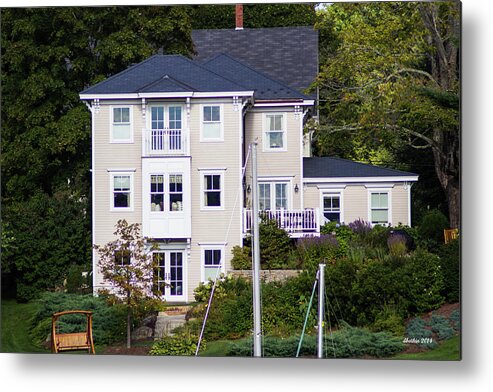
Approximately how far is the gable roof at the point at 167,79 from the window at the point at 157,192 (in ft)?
3.05

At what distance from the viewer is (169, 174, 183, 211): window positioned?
14195 mm

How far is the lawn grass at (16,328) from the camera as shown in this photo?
14008mm

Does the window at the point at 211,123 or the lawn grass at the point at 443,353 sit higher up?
the window at the point at 211,123

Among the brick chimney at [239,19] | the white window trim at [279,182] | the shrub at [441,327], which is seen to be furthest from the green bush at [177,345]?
the brick chimney at [239,19]

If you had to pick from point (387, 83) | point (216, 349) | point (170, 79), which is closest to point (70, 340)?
point (216, 349)

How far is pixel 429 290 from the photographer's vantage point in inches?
534

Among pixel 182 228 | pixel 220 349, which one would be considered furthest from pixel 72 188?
pixel 220 349

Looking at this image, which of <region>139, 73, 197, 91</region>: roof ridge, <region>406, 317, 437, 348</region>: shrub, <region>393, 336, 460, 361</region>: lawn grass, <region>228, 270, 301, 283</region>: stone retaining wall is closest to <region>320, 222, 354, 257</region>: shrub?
<region>228, 270, 301, 283</region>: stone retaining wall

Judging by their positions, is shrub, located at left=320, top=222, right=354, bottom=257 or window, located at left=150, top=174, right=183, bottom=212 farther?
window, located at left=150, top=174, right=183, bottom=212

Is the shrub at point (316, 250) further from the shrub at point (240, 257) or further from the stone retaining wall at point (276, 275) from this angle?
the shrub at point (240, 257)

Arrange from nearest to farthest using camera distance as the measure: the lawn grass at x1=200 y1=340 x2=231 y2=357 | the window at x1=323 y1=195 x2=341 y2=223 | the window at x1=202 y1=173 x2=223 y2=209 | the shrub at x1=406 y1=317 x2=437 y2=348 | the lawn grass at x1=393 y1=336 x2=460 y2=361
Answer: the lawn grass at x1=393 y1=336 x2=460 y2=361, the shrub at x1=406 y1=317 x2=437 y2=348, the lawn grass at x1=200 y1=340 x2=231 y2=357, the window at x1=323 y1=195 x2=341 y2=223, the window at x1=202 y1=173 x2=223 y2=209

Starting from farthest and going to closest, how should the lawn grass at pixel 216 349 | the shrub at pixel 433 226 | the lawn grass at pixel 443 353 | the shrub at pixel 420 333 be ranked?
the lawn grass at pixel 216 349, the shrub at pixel 433 226, the shrub at pixel 420 333, the lawn grass at pixel 443 353

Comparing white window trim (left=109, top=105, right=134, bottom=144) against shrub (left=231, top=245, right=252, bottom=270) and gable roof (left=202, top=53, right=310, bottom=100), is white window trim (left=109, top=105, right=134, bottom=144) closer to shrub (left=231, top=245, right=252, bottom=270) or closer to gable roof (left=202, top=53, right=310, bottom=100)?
gable roof (left=202, top=53, right=310, bottom=100)

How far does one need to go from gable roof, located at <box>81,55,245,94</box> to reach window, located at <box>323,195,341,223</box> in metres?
1.46
